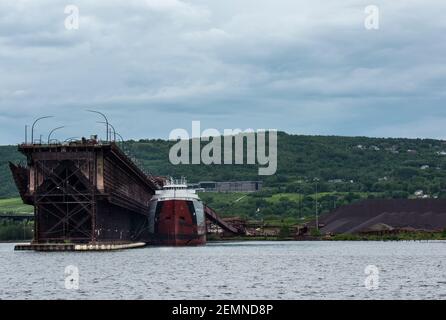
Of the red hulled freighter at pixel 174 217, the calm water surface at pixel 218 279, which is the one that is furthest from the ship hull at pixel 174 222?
the calm water surface at pixel 218 279

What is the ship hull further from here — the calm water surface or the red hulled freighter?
the calm water surface

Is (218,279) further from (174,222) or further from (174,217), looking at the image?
(174,222)

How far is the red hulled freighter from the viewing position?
167 m

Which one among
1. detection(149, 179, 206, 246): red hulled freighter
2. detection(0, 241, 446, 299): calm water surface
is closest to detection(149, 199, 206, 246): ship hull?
detection(149, 179, 206, 246): red hulled freighter

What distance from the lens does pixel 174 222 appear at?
167375 mm

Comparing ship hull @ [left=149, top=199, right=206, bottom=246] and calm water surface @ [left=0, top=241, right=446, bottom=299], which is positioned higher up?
ship hull @ [left=149, top=199, right=206, bottom=246]

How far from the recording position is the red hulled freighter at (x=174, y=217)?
167125 millimetres

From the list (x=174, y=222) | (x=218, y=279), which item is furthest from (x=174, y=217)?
(x=218, y=279)

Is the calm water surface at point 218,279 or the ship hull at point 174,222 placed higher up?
the ship hull at point 174,222

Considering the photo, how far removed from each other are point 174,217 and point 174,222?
953 mm

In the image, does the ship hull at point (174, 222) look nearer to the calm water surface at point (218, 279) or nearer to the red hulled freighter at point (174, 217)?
the red hulled freighter at point (174, 217)
